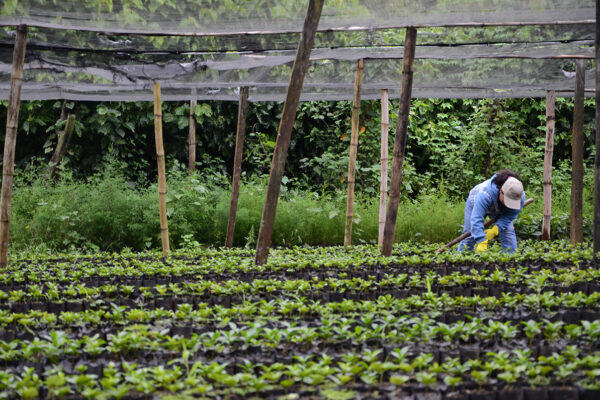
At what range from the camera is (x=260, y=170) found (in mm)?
12047

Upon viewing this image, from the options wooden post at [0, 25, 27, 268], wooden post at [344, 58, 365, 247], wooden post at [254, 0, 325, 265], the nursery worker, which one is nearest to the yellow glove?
the nursery worker

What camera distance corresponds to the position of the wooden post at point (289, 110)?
5.00 meters

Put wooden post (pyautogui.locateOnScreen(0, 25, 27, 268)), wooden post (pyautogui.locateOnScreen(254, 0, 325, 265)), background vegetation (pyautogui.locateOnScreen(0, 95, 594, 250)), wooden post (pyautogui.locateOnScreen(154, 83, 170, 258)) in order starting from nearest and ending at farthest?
1. wooden post (pyautogui.locateOnScreen(254, 0, 325, 265))
2. wooden post (pyautogui.locateOnScreen(0, 25, 27, 268))
3. wooden post (pyautogui.locateOnScreen(154, 83, 170, 258))
4. background vegetation (pyautogui.locateOnScreen(0, 95, 594, 250))

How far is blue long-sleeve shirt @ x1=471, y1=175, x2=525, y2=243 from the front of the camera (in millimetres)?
6820

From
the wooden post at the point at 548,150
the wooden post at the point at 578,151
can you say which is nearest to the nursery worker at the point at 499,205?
the wooden post at the point at 578,151

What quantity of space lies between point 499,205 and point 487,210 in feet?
0.96

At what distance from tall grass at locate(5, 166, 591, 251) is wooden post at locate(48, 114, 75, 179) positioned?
51 centimetres

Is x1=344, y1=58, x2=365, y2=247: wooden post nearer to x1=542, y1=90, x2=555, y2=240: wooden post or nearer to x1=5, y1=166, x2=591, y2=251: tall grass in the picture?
x1=5, y1=166, x2=591, y2=251: tall grass

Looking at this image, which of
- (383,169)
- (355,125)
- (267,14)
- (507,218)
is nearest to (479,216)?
(507,218)

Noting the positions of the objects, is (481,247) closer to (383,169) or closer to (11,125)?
(383,169)

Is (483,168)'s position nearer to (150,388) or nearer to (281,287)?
(281,287)

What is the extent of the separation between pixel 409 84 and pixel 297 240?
420 centimetres

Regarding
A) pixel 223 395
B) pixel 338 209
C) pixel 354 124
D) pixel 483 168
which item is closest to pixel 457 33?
pixel 354 124

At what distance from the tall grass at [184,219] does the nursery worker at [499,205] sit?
7.60 feet
